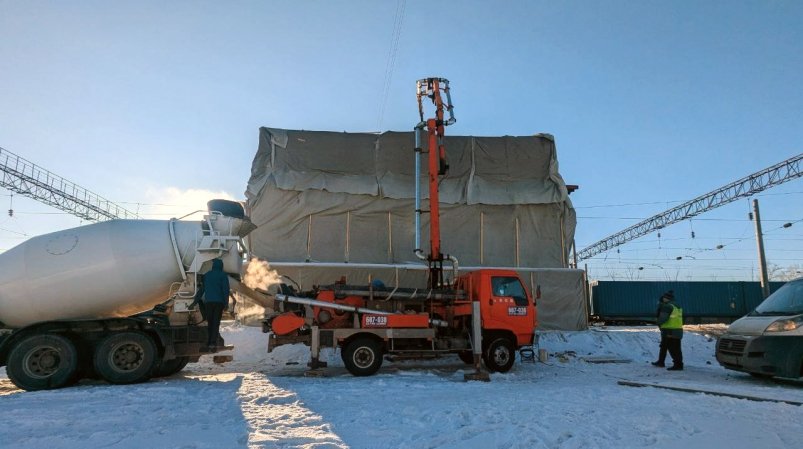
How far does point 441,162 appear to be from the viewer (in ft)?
46.9

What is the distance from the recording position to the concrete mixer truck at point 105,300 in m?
8.80

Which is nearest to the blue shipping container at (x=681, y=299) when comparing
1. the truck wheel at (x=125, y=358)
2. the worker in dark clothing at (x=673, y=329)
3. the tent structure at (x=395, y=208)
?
the tent structure at (x=395, y=208)

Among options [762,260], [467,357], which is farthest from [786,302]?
[762,260]

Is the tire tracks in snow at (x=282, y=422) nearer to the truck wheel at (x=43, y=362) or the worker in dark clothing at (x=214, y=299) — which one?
the worker in dark clothing at (x=214, y=299)

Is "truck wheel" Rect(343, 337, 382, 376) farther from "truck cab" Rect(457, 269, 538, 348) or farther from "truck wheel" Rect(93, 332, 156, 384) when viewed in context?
"truck wheel" Rect(93, 332, 156, 384)

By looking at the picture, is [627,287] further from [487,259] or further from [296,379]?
[296,379]

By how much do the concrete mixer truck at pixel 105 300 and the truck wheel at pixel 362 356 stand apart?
260 cm

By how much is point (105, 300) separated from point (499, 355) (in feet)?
27.2

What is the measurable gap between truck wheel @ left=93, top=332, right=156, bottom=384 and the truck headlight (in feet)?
37.4

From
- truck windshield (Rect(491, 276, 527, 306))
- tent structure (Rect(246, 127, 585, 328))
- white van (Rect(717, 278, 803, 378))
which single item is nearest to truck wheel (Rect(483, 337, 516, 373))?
truck windshield (Rect(491, 276, 527, 306))

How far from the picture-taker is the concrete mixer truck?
8805mm

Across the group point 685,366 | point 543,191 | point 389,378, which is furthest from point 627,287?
point 389,378

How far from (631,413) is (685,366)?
27.4 ft

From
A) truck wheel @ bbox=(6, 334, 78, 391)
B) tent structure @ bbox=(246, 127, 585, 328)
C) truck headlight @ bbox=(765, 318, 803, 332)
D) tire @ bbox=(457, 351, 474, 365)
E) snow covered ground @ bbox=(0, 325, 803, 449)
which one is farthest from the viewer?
tent structure @ bbox=(246, 127, 585, 328)
